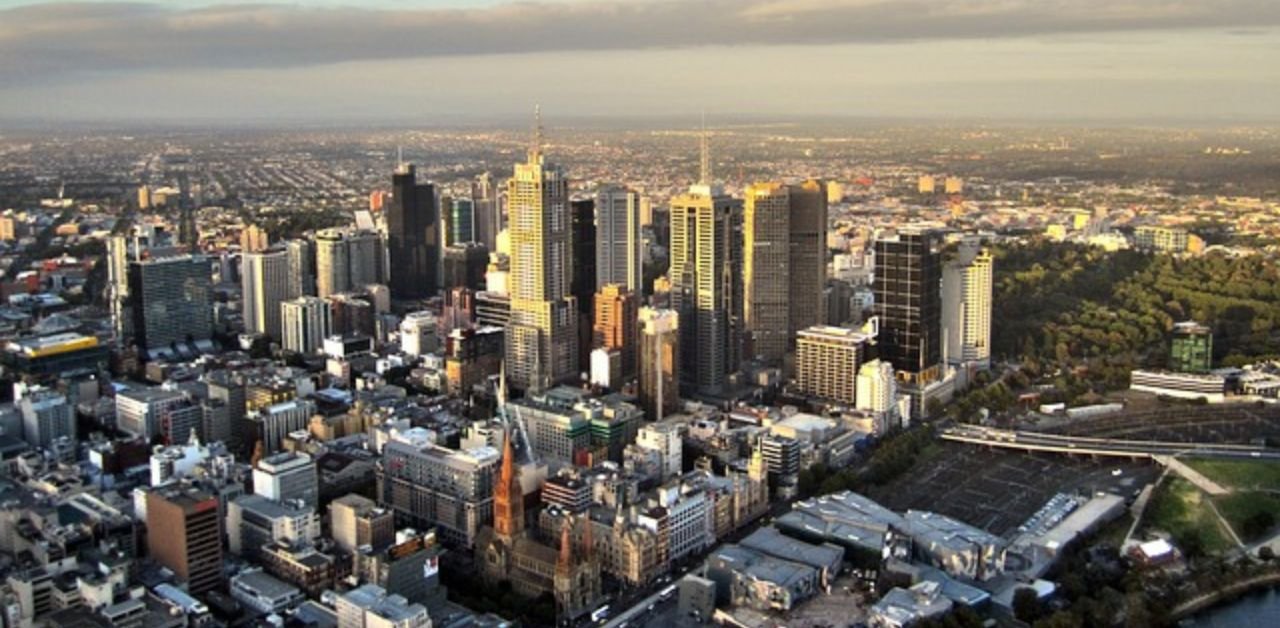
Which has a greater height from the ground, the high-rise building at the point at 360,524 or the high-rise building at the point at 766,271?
the high-rise building at the point at 766,271

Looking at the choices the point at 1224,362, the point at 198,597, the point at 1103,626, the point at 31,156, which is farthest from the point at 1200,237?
the point at 31,156

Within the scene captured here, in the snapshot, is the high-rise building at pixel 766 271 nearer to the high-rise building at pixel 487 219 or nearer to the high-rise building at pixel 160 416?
the high-rise building at pixel 160 416

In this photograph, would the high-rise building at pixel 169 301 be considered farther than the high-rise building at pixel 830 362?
Yes

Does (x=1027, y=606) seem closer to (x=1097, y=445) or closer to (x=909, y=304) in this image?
(x=1097, y=445)

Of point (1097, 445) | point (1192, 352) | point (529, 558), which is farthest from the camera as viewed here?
point (1192, 352)

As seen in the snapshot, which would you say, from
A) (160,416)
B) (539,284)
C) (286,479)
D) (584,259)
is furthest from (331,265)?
(286,479)

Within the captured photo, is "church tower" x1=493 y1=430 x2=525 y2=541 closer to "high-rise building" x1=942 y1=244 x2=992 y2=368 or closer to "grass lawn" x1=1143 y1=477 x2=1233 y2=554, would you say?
"grass lawn" x1=1143 y1=477 x2=1233 y2=554

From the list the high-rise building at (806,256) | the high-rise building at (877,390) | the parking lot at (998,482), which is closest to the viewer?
the parking lot at (998,482)

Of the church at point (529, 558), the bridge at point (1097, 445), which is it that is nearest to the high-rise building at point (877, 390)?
the bridge at point (1097, 445)
